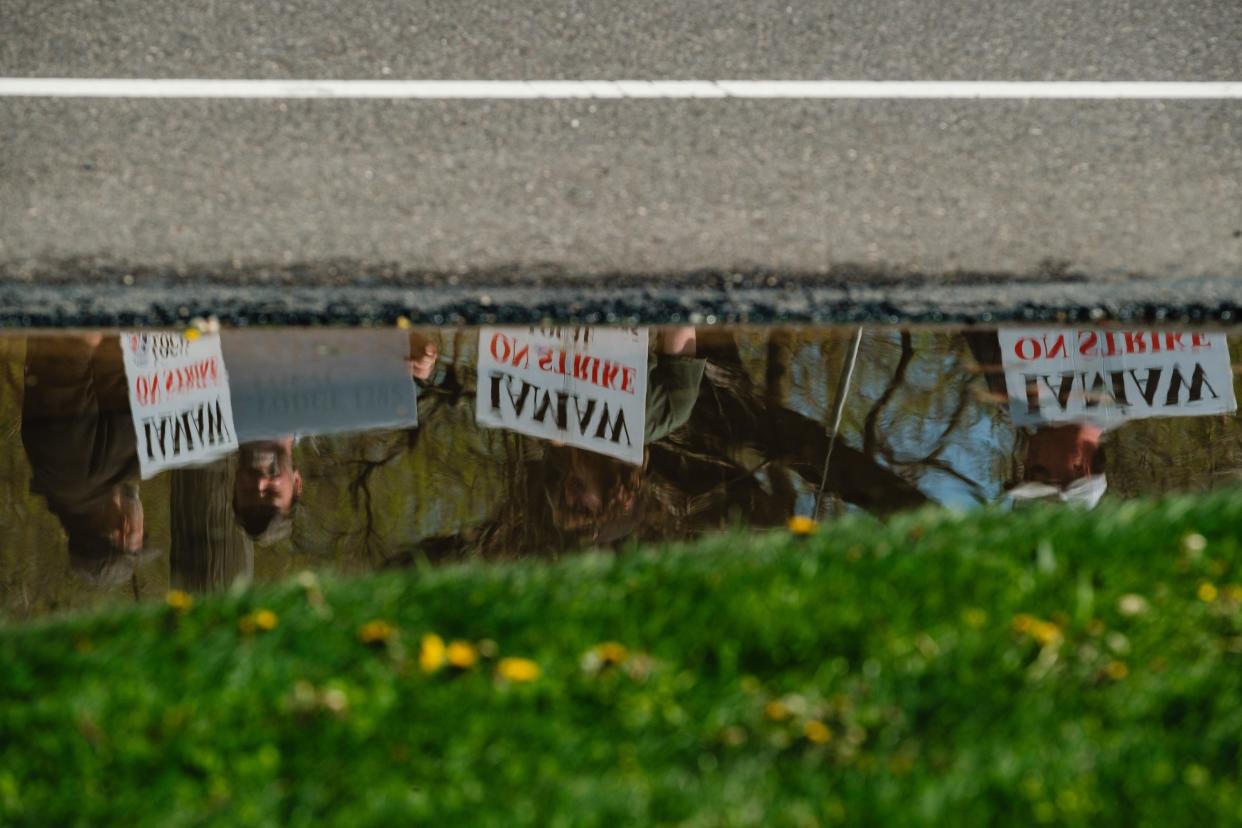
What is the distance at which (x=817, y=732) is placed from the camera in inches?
91.9

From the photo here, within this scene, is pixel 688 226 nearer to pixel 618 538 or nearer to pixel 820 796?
pixel 618 538

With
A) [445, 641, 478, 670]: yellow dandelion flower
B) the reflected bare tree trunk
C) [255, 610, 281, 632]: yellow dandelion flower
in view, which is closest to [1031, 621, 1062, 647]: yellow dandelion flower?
[445, 641, 478, 670]: yellow dandelion flower

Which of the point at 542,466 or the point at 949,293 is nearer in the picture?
the point at 542,466

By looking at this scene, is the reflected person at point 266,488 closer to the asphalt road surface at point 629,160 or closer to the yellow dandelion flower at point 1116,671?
the asphalt road surface at point 629,160

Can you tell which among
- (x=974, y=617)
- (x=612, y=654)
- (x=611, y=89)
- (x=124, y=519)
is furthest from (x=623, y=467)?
(x=611, y=89)

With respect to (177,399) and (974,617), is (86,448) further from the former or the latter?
(974,617)

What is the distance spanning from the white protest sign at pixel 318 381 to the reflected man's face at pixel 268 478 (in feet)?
0.17

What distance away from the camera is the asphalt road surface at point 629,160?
4.02m

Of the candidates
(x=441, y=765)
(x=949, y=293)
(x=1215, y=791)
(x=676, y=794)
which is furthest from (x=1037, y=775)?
(x=949, y=293)

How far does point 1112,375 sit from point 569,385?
1.52 m

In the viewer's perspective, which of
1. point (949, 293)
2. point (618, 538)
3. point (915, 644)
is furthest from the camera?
point (949, 293)

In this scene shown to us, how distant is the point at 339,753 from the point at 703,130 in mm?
2998

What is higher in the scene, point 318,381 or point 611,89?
point 611,89

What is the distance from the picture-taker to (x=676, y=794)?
86.9 inches
